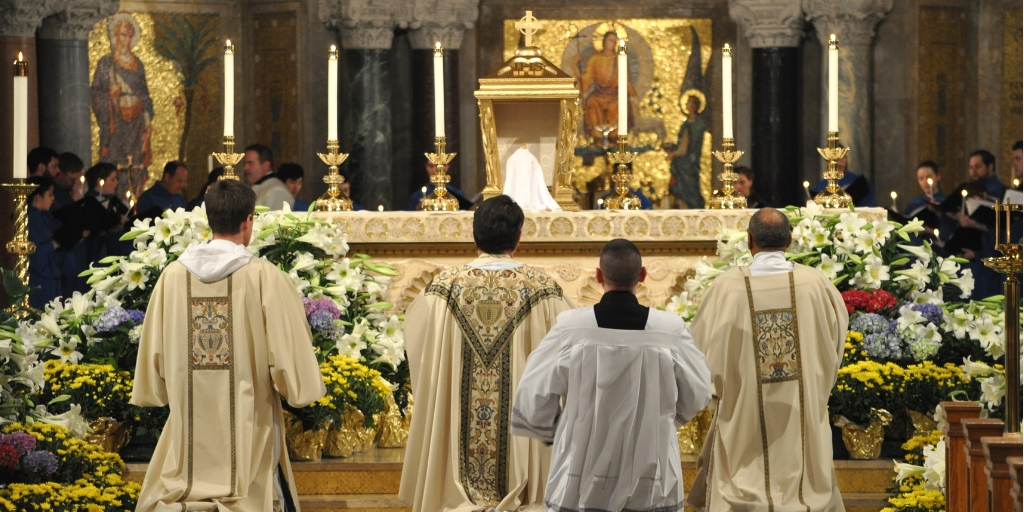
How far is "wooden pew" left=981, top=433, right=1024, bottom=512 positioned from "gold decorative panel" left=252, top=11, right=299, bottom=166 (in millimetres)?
9580

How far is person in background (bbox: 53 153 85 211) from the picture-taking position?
10.4 metres

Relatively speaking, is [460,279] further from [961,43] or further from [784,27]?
[961,43]

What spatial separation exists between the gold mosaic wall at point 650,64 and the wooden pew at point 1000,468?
922cm

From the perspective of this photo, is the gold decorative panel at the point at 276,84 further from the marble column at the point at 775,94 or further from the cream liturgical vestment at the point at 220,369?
the cream liturgical vestment at the point at 220,369

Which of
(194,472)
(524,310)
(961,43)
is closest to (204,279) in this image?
(194,472)

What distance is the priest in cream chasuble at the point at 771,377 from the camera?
586 centimetres

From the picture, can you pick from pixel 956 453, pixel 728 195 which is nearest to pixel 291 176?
pixel 728 195

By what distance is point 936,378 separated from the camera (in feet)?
21.5

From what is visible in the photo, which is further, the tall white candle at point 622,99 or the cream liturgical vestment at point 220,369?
the tall white candle at point 622,99

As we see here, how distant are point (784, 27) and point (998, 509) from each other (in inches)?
332

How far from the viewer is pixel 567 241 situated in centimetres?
767

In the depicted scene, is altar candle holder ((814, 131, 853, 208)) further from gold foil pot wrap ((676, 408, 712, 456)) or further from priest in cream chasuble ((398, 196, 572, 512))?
priest in cream chasuble ((398, 196, 572, 512))

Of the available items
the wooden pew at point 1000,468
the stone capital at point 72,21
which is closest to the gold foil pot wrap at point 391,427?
the wooden pew at point 1000,468

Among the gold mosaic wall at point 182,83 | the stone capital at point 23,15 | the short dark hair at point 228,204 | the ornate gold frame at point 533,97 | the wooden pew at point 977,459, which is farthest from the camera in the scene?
the gold mosaic wall at point 182,83
